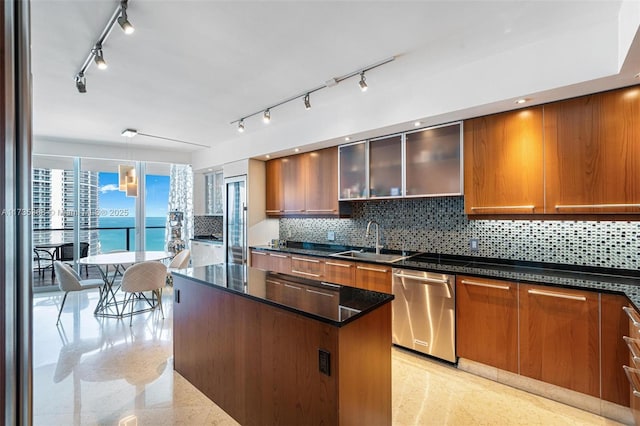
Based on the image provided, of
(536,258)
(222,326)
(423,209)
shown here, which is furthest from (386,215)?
(222,326)

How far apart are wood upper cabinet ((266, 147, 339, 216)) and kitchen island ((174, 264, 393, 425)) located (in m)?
1.84

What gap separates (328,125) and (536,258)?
2.55 metres

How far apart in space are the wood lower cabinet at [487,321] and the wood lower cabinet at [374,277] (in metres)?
0.70

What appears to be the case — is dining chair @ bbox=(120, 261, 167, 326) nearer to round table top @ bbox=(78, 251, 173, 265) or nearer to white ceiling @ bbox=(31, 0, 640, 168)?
round table top @ bbox=(78, 251, 173, 265)

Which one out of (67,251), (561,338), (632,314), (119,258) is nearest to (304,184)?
(119,258)

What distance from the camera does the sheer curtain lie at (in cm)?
640

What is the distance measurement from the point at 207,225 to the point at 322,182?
3610mm

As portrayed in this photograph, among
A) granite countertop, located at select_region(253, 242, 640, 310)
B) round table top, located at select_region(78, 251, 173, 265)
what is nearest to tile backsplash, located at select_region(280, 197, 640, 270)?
granite countertop, located at select_region(253, 242, 640, 310)

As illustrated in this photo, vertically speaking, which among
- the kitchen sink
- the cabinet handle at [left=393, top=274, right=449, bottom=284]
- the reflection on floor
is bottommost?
the reflection on floor

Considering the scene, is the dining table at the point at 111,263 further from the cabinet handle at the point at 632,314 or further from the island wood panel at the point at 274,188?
the cabinet handle at the point at 632,314

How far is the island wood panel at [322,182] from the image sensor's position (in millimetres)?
3941

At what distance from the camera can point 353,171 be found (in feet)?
12.3

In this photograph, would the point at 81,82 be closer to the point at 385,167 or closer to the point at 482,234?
the point at 385,167

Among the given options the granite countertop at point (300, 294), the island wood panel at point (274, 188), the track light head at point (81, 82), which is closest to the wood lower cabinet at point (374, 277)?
the granite countertop at point (300, 294)
